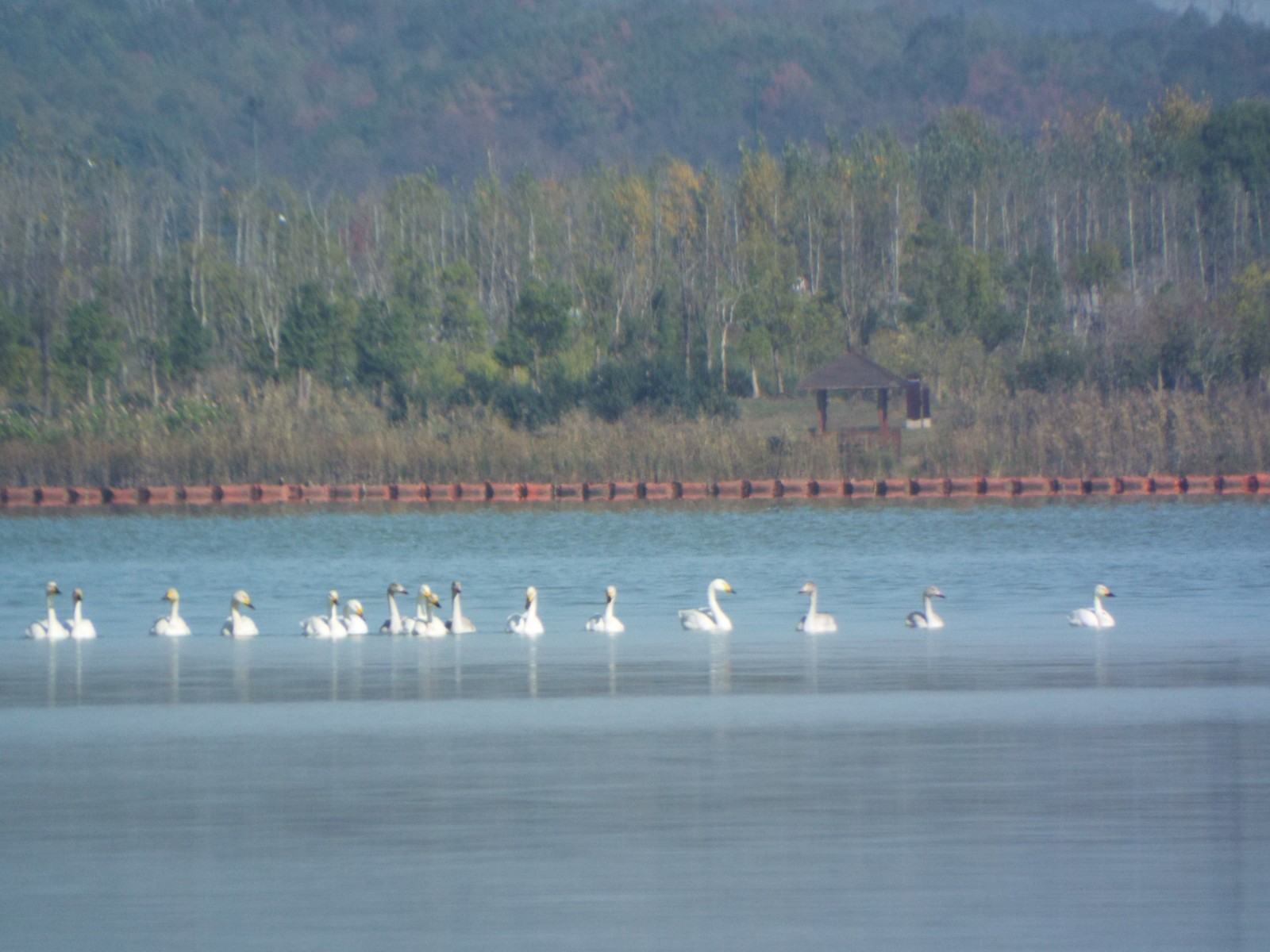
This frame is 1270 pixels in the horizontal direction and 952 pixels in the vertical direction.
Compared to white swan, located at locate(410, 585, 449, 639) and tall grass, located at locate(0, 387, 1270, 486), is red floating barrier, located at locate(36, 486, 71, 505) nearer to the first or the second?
tall grass, located at locate(0, 387, 1270, 486)

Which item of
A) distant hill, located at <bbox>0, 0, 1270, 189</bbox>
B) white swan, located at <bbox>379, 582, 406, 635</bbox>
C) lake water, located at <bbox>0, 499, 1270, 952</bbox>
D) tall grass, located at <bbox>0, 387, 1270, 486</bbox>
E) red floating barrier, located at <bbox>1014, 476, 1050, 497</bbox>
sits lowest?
lake water, located at <bbox>0, 499, 1270, 952</bbox>

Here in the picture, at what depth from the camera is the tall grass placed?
35.2m

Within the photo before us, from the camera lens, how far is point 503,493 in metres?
34.6

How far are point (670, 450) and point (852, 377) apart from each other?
7736 mm

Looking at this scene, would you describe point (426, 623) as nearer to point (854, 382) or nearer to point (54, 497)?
point (54, 497)

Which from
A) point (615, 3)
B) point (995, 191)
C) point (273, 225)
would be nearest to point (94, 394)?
point (273, 225)

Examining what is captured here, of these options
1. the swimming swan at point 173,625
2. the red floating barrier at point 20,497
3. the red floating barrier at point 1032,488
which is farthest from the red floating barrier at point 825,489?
the swimming swan at point 173,625

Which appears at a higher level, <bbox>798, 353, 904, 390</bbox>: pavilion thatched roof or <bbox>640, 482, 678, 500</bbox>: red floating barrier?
<bbox>798, 353, 904, 390</bbox>: pavilion thatched roof

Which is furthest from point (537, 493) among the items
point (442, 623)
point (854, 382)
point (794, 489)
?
point (442, 623)

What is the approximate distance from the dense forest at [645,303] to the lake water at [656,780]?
16.6 m

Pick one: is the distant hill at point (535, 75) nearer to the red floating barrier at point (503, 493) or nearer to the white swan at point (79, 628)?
the red floating barrier at point (503, 493)

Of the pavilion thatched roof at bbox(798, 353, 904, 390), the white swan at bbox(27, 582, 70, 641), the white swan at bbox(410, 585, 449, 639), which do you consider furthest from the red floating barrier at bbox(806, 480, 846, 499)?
the white swan at bbox(27, 582, 70, 641)

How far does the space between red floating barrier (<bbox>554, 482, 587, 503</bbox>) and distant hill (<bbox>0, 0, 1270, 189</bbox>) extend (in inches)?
3800

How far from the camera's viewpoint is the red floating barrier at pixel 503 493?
112 ft
